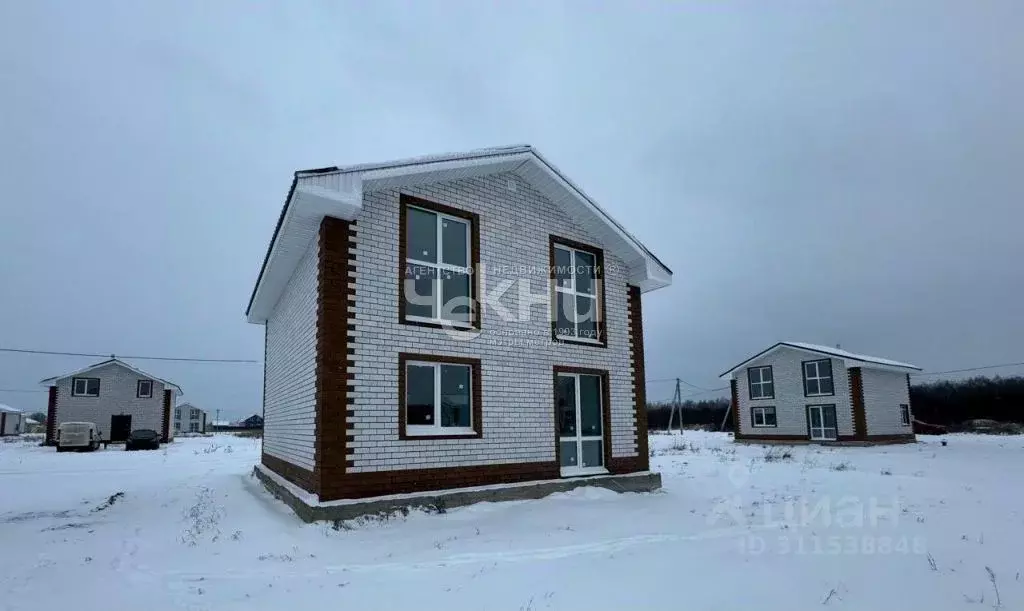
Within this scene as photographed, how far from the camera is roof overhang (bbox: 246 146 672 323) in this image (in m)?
8.73

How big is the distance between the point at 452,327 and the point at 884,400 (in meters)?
29.4

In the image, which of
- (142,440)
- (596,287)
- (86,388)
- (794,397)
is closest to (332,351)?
(596,287)

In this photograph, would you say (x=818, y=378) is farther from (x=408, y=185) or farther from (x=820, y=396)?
(x=408, y=185)

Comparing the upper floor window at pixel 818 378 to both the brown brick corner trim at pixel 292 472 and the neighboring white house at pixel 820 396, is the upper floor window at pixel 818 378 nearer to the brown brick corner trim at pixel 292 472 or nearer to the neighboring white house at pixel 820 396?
the neighboring white house at pixel 820 396

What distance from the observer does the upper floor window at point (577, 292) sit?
1215 centimetres

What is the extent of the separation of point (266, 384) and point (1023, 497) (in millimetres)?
17175

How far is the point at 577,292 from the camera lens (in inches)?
496

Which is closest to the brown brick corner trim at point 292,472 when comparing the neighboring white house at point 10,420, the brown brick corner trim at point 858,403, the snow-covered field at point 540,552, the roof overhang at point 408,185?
the snow-covered field at point 540,552

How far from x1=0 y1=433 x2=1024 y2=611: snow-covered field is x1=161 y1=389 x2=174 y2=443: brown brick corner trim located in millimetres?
27761

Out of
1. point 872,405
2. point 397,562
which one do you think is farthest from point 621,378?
point 872,405

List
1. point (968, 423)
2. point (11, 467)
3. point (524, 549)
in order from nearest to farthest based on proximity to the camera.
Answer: point (524, 549) < point (11, 467) < point (968, 423)

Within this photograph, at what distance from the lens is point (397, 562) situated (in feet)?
21.9

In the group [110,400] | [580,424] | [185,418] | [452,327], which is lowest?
[185,418]

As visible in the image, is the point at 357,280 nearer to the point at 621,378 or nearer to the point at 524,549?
the point at 524,549
